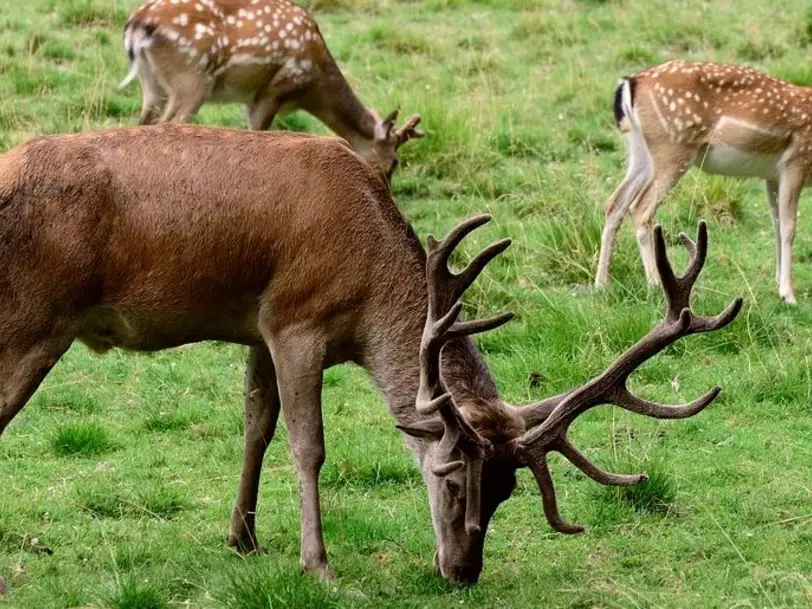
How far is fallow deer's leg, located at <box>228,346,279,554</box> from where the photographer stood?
18.4ft

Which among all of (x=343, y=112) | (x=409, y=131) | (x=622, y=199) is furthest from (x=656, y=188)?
(x=343, y=112)

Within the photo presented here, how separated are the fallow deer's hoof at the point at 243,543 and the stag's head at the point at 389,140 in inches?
192

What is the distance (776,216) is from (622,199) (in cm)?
90

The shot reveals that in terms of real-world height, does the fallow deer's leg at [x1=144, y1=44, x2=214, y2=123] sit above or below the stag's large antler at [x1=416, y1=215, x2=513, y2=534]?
below

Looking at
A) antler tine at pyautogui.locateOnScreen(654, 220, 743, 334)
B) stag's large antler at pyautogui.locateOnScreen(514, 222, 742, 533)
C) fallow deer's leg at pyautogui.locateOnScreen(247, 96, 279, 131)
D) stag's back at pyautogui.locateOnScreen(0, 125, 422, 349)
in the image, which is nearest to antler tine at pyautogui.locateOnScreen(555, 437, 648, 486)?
stag's large antler at pyautogui.locateOnScreen(514, 222, 742, 533)

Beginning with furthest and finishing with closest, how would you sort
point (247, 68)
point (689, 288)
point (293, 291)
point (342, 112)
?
point (342, 112), point (247, 68), point (293, 291), point (689, 288)

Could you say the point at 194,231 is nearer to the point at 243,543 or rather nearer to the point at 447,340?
the point at 447,340

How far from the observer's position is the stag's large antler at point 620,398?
16.1 feet

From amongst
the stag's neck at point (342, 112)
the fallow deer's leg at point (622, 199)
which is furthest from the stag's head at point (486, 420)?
the stag's neck at point (342, 112)

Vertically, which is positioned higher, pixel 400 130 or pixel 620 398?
pixel 620 398

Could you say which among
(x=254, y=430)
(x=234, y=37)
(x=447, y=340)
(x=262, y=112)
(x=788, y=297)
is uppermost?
(x=447, y=340)

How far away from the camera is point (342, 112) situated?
34.8 ft

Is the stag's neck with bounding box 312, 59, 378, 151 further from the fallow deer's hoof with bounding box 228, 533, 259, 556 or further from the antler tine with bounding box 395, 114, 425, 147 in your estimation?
the fallow deer's hoof with bounding box 228, 533, 259, 556

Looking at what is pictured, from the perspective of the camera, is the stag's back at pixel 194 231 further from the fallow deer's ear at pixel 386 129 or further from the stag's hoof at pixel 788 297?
the fallow deer's ear at pixel 386 129
